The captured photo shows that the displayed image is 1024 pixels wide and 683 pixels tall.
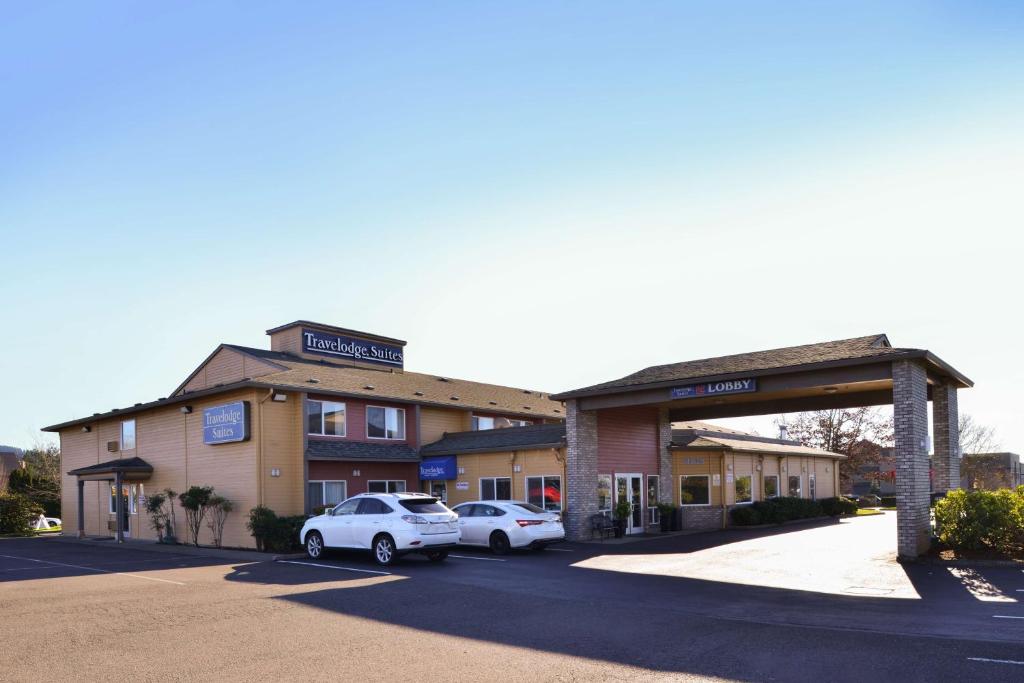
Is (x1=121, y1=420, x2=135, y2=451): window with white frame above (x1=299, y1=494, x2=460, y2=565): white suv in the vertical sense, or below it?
above

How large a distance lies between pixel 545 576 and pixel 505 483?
10739 millimetres

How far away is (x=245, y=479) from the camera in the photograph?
24.4m

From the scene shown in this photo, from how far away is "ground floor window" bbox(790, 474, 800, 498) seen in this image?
38406 millimetres

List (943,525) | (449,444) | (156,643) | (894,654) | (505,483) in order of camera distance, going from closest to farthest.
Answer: (894,654), (156,643), (943,525), (505,483), (449,444)

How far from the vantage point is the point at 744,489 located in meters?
33.2

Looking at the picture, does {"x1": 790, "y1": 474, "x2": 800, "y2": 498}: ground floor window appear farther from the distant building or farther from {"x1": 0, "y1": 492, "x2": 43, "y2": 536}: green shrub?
{"x1": 0, "y1": 492, "x2": 43, "y2": 536}: green shrub

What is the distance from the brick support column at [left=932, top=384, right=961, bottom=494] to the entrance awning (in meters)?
24.7

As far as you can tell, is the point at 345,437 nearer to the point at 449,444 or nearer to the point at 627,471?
the point at 449,444

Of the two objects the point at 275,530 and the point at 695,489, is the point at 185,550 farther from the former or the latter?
the point at 695,489

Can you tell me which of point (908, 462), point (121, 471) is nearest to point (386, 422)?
point (121, 471)

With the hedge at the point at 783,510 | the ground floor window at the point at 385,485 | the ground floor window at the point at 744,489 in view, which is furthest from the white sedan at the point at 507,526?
the ground floor window at the point at 744,489

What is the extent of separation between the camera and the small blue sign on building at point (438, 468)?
92.0 ft

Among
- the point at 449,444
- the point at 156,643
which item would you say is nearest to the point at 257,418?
the point at 449,444

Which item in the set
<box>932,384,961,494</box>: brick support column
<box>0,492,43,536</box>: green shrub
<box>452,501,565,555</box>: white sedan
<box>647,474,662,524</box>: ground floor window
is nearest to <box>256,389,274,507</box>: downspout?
<box>452,501,565,555</box>: white sedan
